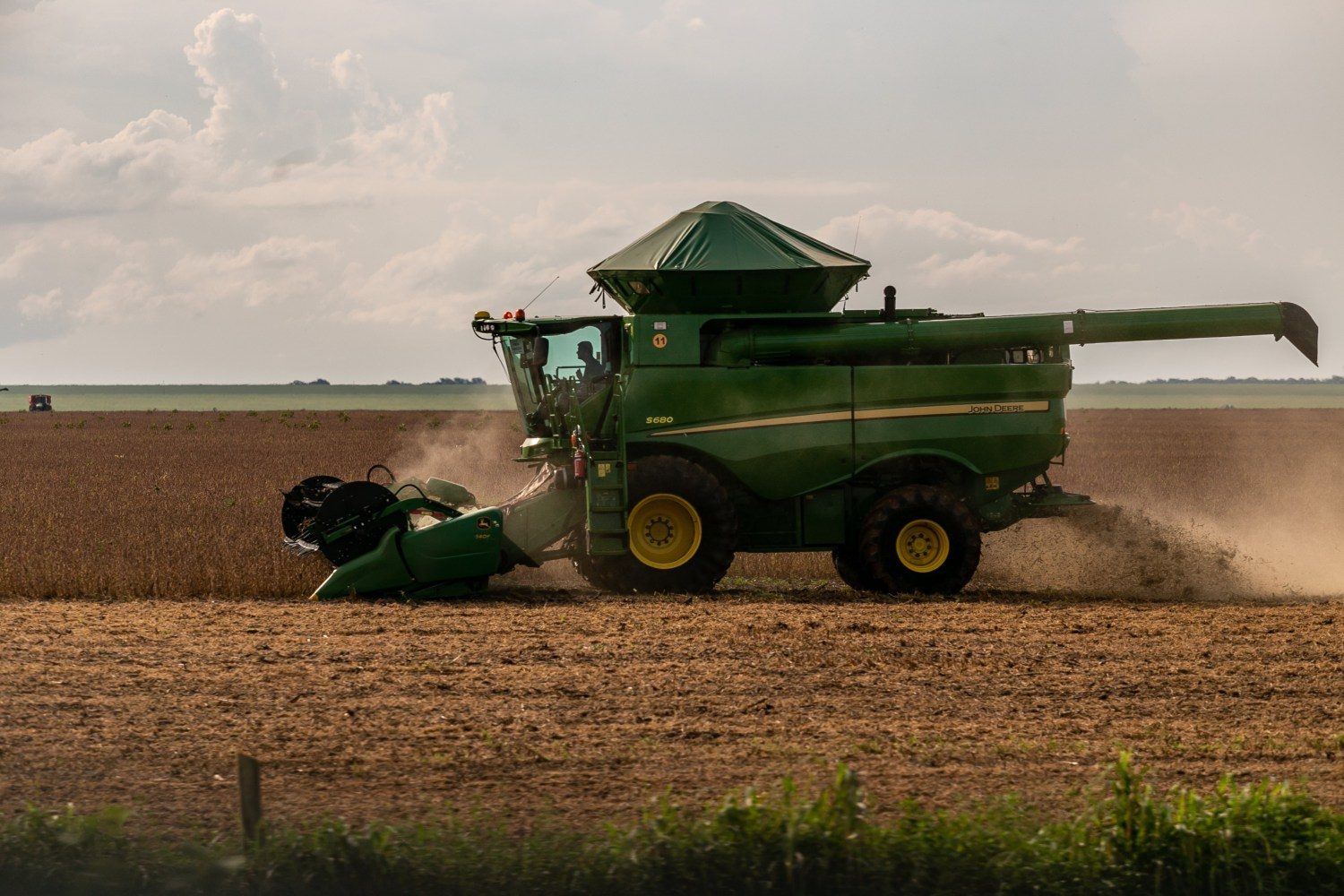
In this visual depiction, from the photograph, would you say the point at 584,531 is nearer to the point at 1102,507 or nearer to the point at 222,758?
the point at 1102,507

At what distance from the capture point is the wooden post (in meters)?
5.31

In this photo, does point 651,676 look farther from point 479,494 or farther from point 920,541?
point 479,494

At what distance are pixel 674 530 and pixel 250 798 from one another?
26.5 ft

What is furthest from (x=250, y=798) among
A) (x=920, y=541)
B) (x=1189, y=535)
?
(x=1189, y=535)

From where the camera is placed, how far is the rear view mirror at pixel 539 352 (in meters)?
13.6

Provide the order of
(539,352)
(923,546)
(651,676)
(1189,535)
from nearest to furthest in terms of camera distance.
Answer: (651,676), (923,546), (539,352), (1189,535)

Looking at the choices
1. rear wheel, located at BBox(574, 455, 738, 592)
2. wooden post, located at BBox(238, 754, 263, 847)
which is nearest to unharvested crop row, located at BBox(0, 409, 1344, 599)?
rear wheel, located at BBox(574, 455, 738, 592)

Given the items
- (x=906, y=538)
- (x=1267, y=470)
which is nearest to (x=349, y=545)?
(x=906, y=538)

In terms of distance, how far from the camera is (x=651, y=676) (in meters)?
9.32

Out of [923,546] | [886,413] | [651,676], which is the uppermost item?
[886,413]

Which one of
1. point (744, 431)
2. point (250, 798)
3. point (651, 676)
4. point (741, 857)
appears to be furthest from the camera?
point (744, 431)

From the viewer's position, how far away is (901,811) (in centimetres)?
628

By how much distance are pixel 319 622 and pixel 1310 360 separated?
9.50 m

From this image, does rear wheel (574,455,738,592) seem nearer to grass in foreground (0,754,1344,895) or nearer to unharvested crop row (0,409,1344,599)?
unharvested crop row (0,409,1344,599)
